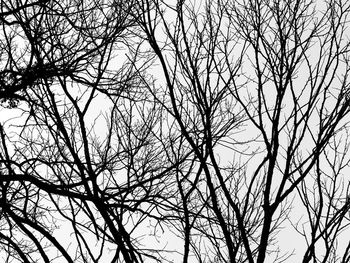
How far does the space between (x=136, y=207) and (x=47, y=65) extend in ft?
5.38

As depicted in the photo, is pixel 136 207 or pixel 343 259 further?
pixel 136 207

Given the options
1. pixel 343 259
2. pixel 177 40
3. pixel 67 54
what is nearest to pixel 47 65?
pixel 67 54

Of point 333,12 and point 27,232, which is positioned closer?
point 27,232

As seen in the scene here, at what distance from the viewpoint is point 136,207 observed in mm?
4879

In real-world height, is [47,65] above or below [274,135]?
above

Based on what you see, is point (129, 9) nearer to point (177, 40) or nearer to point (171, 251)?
point (177, 40)

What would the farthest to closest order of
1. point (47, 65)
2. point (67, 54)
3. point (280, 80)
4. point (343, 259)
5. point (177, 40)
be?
1. point (67, 54)
2. point (47, 65)
3. point (177, 40)
4. point (280, 80)
5. point (343, 259)

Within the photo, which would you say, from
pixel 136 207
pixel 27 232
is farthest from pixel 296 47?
pixel 27 232

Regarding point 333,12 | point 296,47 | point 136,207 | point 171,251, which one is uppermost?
point 333,12

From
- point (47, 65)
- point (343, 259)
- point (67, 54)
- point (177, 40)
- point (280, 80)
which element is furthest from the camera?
point (67, 54)

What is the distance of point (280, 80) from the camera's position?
438 centimetres

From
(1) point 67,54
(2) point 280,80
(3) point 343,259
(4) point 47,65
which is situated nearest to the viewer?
(3) point 343,259

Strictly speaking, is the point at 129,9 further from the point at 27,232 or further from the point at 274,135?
the point at 27,232

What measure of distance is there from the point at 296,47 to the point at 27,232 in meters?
2.80
